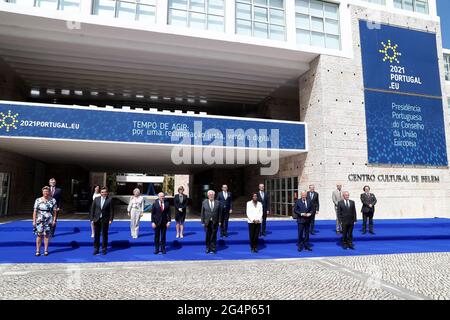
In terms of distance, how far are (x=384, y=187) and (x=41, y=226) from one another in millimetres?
14158

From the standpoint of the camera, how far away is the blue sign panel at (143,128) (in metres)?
11.4

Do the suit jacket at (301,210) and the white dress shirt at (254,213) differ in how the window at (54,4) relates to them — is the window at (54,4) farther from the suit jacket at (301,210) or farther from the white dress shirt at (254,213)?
the suit jacket at (301,210)

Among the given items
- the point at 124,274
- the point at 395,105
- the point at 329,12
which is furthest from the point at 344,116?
the point at 124,274

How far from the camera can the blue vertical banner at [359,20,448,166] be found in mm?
14266

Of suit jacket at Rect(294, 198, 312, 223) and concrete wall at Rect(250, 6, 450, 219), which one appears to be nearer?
suit jacket at Rect(294, 198, 312, 223)

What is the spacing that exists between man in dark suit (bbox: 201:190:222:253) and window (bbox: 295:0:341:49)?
34.4ft

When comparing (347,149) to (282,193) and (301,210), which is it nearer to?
(282,193)

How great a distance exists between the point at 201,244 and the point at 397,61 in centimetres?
1377

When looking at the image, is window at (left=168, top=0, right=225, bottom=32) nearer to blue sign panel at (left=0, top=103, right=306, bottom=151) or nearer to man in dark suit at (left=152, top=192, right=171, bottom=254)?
blue sign panel at (left=0, top=103, right=306, bottom=151)

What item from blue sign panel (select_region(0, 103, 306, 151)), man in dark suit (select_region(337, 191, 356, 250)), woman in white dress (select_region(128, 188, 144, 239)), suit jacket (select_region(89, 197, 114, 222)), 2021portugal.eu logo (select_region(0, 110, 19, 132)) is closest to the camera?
suit jacket (select_region(89, 197, 114, 222))

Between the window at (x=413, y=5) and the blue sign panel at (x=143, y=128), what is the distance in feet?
29.9

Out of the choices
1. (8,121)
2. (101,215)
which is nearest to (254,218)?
(101,215)

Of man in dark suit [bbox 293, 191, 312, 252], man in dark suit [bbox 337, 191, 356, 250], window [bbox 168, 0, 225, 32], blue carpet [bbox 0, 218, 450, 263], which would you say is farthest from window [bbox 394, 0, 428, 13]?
man in dark suit [bbox 293, 191, 312, 252]
